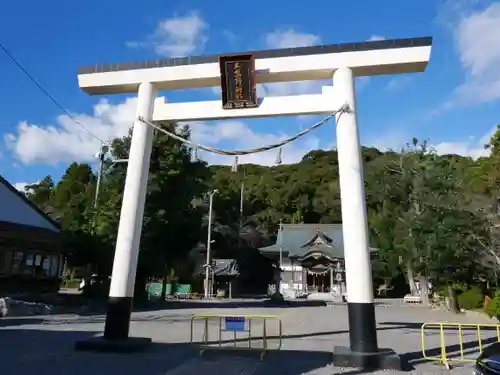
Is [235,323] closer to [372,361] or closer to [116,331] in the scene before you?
[116,331]

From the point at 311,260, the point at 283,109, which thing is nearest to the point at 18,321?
the point at 283,109

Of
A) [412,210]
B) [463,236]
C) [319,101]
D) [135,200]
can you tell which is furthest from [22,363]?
[412,210]

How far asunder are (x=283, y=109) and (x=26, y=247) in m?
16.1

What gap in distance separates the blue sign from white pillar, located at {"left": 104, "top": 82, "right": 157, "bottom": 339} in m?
2.05

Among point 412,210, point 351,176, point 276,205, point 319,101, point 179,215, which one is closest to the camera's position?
point 351,176

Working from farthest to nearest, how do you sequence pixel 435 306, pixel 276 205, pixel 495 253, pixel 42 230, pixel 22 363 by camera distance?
pixel 276 205
pixel 435 306
pixel 42 230
pixel 495 253
pixel 22 363

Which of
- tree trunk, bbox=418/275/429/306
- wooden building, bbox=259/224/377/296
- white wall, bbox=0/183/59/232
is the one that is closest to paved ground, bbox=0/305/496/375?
white wall, bbox=0/183/59/232

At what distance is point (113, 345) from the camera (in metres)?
8.58

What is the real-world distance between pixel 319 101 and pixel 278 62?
1.22 m

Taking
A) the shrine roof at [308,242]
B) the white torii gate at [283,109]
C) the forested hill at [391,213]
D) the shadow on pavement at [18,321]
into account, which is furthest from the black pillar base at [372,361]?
the shrine roof at [308,242]

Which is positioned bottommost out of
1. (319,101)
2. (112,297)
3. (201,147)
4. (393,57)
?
(112,297)

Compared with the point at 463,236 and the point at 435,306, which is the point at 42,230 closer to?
the point at 463,236

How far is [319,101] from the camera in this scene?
9172 millimetres

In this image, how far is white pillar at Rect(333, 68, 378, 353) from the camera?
25.7 ft
